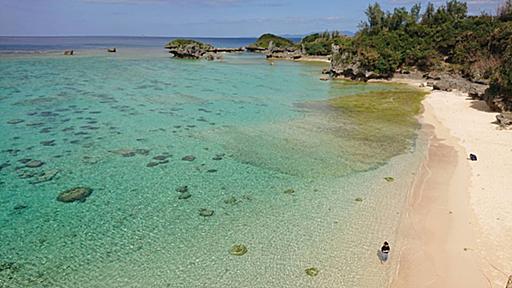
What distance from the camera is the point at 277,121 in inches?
1304

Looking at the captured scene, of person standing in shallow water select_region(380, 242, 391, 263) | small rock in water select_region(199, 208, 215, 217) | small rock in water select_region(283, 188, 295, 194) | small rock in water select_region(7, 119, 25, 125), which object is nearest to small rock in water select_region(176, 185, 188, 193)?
small rock in water select_region(199, 208, 215, 217)

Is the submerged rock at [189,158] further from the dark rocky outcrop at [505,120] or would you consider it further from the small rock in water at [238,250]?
the dark rocky outcrop at [505,120]

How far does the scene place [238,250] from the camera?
45.3ft

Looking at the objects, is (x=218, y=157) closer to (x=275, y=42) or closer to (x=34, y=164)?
(x=34, y=164)

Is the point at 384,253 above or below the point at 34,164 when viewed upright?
below

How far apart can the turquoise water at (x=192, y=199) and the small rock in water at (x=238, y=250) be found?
0.61ft

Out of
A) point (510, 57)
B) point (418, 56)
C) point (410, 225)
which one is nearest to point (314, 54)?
point (418, 56)

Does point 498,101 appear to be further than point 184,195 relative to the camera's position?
Yes

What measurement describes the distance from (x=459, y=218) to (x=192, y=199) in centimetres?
1244

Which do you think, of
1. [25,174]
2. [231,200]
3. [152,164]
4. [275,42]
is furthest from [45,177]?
[275,42]

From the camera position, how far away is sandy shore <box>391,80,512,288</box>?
12.4 m

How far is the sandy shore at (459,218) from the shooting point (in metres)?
12.4

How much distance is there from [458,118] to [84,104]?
125ft

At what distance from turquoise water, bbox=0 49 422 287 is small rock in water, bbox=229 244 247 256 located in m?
0.19
